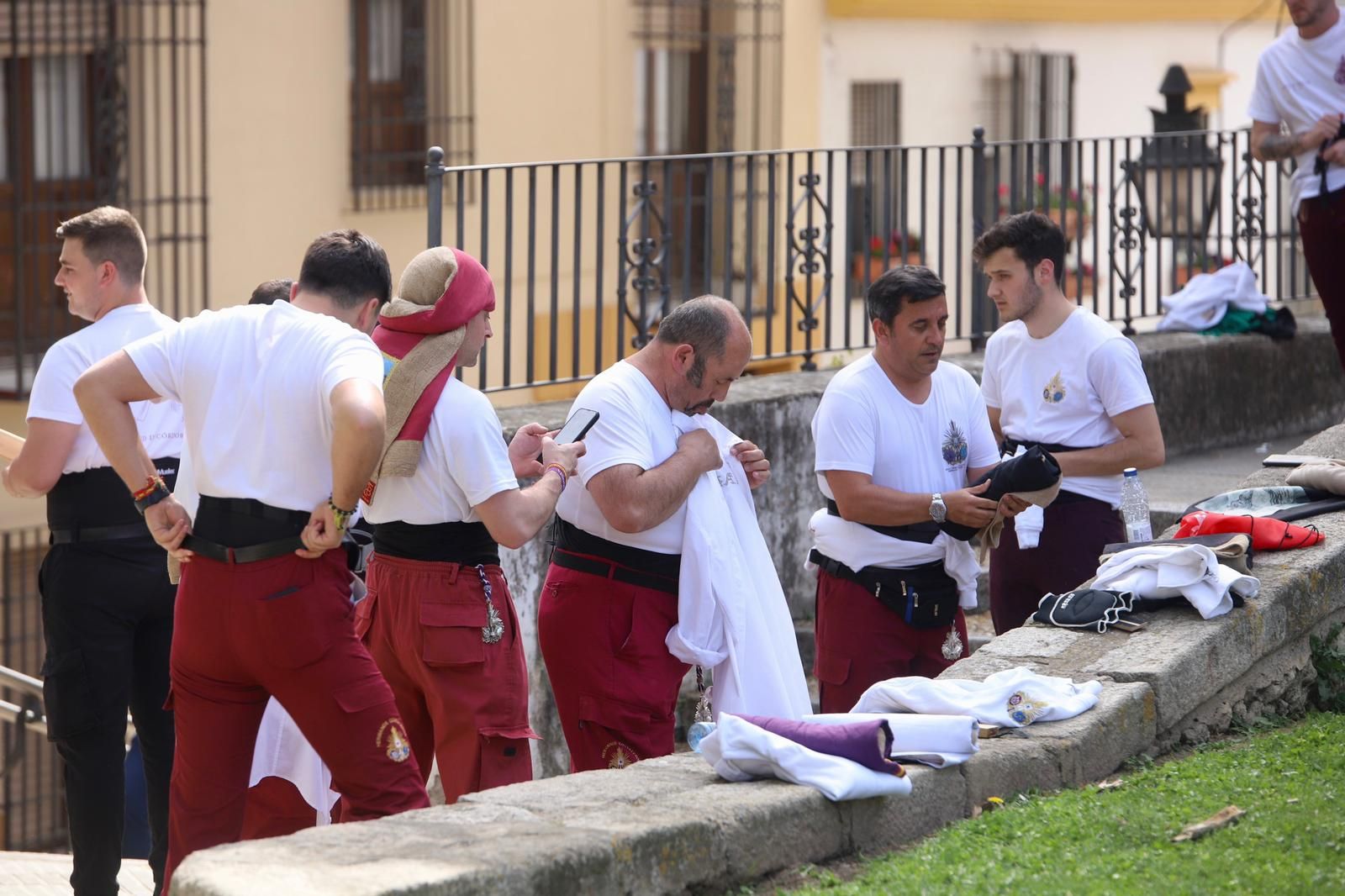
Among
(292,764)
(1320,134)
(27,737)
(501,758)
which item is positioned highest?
(1320,134)

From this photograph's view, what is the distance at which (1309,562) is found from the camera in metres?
5.79

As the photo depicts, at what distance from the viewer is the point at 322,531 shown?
4074 millimetres

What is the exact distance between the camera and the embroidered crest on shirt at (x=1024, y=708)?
15.4 ft

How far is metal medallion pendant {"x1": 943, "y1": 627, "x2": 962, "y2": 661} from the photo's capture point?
554 centimetres

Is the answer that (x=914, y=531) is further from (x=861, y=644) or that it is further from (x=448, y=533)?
(x=448, y=533)

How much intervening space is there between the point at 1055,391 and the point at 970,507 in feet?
2.48

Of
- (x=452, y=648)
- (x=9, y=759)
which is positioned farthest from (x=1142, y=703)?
(x=9, y=759)

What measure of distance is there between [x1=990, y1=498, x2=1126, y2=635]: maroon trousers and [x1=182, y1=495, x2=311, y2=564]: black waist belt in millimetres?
2629

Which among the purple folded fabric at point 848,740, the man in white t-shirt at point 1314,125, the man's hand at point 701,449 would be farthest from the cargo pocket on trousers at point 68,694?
the man in white t-shirt at point 1314,125

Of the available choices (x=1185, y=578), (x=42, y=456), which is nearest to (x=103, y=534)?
(x=42, y=456)

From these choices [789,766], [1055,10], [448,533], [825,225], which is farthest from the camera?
[1055,10]

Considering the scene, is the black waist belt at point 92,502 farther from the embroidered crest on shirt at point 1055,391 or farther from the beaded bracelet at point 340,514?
the embroidered crest on shirt at point 1055,391

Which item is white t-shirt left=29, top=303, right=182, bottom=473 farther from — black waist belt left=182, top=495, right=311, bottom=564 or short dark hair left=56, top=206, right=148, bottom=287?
black waist belt left=182, top=495, right=311, bottom=564

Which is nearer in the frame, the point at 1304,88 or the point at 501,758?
the point at 501,758
